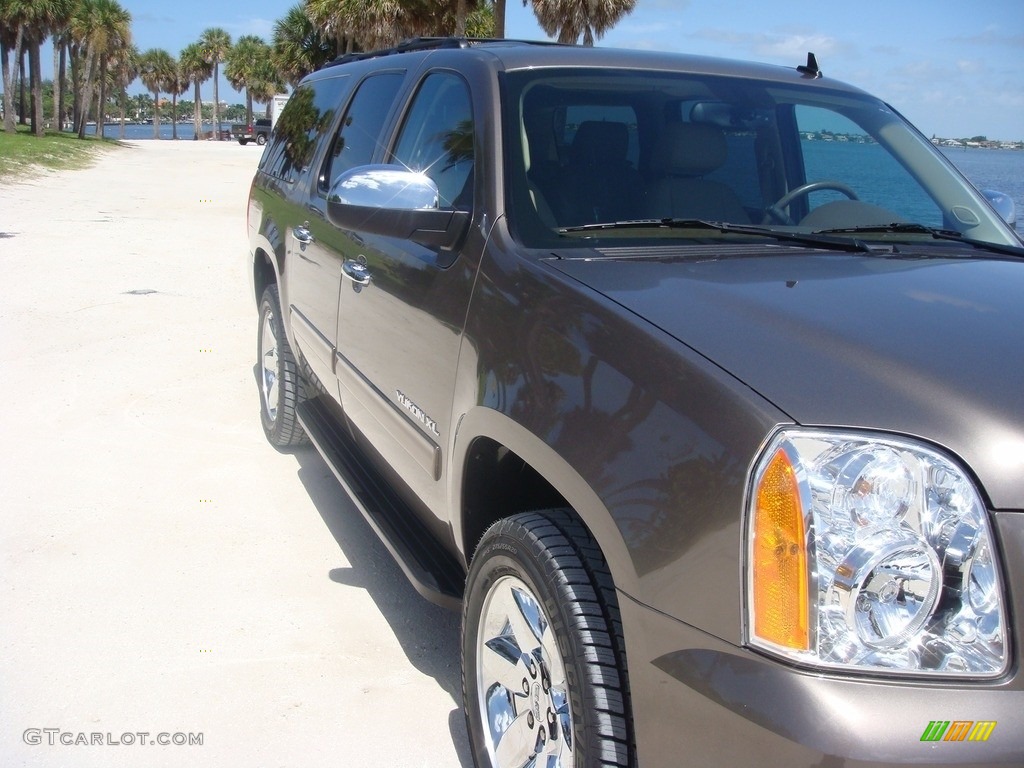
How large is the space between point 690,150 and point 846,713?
2.09 m

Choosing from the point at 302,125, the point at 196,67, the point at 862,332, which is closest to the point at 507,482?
the point at 862,332

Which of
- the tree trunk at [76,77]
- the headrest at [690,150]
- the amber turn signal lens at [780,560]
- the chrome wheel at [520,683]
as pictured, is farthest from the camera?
the tree trunk at [76,77]

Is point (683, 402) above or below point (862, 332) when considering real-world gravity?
below

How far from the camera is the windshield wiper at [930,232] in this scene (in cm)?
300

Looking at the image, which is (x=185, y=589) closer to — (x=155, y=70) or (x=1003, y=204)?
(x=1003, y=204)

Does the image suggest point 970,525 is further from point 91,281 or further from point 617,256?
point 91,281

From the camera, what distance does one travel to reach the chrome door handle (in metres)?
3.43

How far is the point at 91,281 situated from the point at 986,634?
31.1ft

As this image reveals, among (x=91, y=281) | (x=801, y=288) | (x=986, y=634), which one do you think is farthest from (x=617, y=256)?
(x=91, y=281)

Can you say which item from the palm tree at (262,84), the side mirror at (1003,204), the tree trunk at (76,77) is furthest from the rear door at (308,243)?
the palm tree at (262,84)

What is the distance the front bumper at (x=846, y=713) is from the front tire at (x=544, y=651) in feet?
0.91

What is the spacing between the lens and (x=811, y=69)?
3.83 m

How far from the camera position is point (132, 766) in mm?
2811

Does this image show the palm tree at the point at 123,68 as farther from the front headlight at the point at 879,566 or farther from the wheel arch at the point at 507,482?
the front headlight at the point at 879,566
